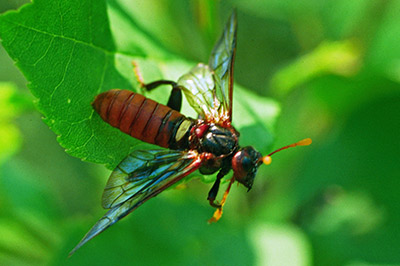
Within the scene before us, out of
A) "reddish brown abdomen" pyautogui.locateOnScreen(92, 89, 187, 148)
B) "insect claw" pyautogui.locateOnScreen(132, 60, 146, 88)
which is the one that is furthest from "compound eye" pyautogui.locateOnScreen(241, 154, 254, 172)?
"insect claw" pyautogui.locateOnScreen(132, 60, 146, 88)

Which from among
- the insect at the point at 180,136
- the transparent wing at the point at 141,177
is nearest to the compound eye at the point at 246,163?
the insect at the point at 180,136

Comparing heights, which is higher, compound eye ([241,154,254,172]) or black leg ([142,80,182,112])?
black leg ([142,80,182,112])

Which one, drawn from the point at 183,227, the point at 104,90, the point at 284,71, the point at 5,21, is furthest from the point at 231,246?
the point at 5,21

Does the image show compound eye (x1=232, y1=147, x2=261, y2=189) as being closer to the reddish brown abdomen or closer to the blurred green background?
the reddish brown abdomen

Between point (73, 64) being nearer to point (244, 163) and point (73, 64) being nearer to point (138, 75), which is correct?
point (138, 75)

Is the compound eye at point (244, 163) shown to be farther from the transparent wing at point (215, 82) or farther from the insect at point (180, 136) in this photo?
the transparent wing at point (215, 82)

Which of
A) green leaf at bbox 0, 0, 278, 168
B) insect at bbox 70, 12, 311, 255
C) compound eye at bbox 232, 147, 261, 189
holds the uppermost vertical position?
green leaf at bbox 0, 0, 278, 168

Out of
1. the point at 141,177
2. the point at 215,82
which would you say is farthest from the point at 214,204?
the point at 215,82
